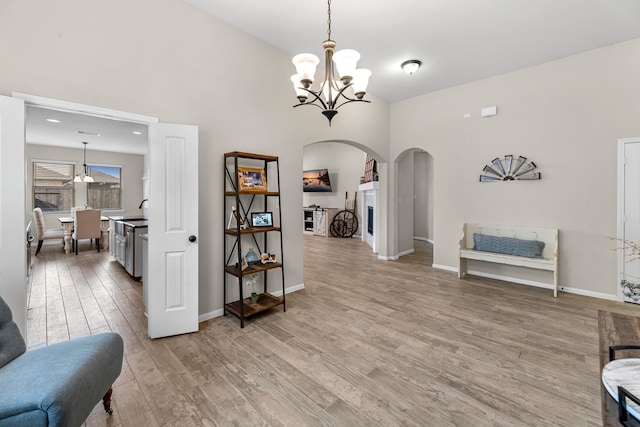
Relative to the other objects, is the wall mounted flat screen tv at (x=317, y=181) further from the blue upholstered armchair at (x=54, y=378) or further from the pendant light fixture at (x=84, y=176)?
the blue upholstered armchair at (x=54, y=378)

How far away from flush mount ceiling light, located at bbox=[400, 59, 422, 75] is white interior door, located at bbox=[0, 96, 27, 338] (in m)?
4.25

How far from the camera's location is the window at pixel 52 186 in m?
7.68

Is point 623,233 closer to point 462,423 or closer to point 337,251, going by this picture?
point 462,423

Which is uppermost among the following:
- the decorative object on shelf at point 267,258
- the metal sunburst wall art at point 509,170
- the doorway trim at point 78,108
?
the doorway trim at point 78,108

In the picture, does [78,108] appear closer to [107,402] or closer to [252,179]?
[252,179]

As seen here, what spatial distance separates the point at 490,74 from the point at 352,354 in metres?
4.75

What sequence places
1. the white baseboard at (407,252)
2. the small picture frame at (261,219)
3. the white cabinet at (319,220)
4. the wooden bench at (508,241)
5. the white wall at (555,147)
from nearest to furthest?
the small picture frame at (261,219) → the white wall at (555,147) → the wooden bench at (508,241) → the white baseboard at (407,252) → the white cabinet at (319,220)

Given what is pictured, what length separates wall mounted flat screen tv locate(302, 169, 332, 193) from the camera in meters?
9.76

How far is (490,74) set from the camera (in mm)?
4551

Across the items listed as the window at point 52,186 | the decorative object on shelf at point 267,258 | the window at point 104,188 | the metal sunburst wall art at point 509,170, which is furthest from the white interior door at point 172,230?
the window at point 52,186

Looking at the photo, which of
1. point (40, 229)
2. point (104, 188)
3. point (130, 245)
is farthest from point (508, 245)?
point (104, 188)

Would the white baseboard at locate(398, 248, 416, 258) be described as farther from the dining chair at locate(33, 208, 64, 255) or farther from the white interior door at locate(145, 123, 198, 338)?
→ the dining chair at locate(33, 208, 64, 255)

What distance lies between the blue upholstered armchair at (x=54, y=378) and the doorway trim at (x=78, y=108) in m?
1.52

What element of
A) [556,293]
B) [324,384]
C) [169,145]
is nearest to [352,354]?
[324,384]
